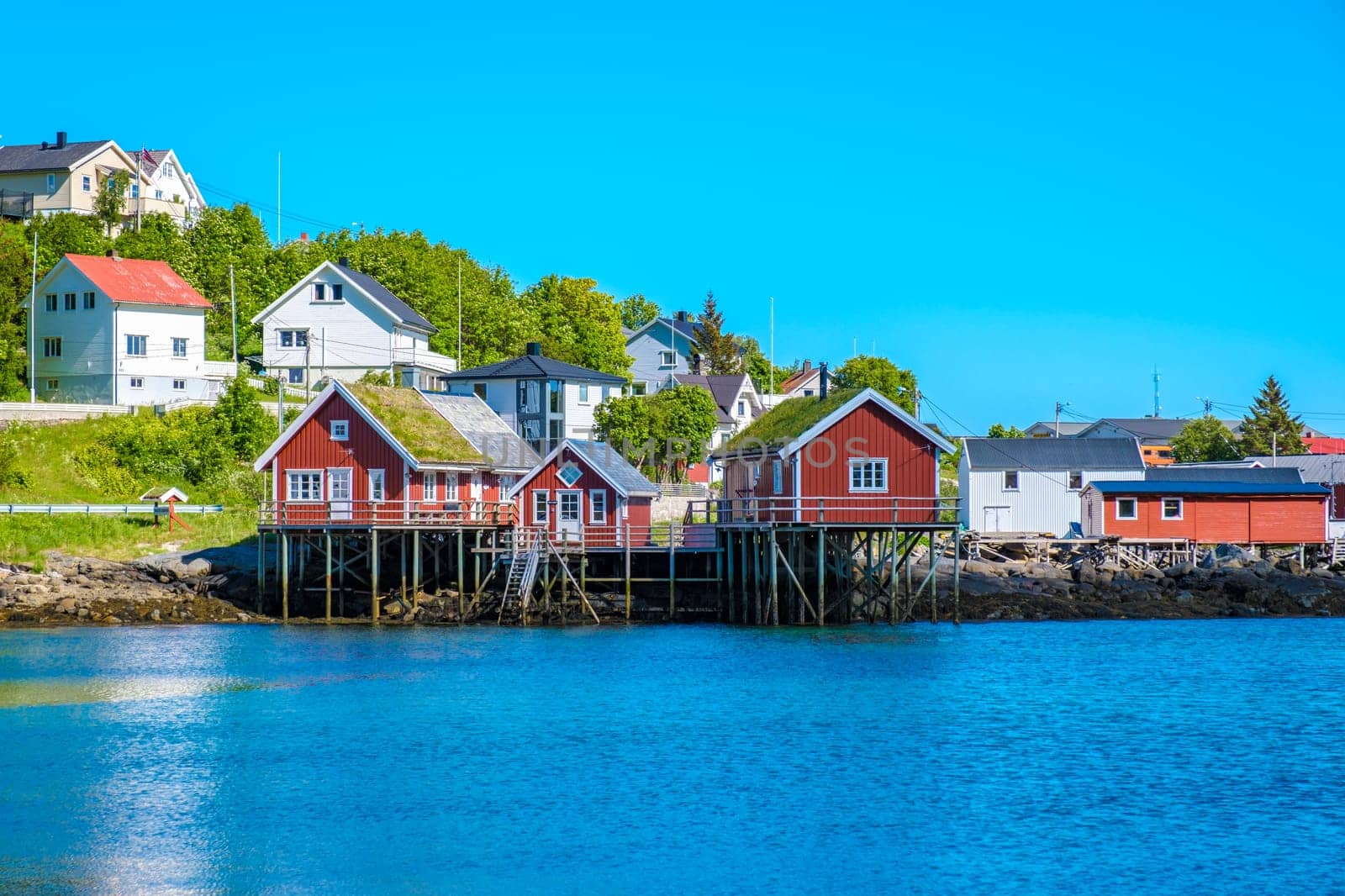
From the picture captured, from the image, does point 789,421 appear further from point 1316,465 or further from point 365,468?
point 1316,465

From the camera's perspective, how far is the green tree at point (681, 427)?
7969cm

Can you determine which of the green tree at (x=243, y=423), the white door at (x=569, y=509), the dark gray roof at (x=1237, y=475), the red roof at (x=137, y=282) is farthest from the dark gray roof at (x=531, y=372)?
the dark gray roof at (x=1237, y=475)

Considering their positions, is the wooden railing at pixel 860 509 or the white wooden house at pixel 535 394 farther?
the white wooden house at pixel 535 394

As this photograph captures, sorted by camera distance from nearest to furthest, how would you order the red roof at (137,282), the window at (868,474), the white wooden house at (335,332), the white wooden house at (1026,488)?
the window at (868,474) < the white wooden house at (1026,488) < the red roof at (137,282) < the white wooden house at (335,332)

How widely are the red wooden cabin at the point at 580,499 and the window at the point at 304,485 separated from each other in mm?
6506

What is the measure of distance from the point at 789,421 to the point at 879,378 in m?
46.7

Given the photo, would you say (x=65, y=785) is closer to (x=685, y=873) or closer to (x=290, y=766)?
(x=290, y=766)

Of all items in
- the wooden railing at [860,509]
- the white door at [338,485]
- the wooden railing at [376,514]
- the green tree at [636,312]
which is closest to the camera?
the wooden railing at [860,509]

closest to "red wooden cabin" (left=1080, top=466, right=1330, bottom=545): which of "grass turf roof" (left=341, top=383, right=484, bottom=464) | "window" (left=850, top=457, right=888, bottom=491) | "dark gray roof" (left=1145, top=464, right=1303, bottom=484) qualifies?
"dark gray roof" (left=1145, top=464, right=1303, bottom=484)

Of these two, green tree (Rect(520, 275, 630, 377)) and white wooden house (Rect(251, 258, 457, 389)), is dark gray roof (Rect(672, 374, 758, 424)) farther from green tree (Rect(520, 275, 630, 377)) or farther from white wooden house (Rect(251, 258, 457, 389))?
white wooden house (Rect(251, 258, 457, 389))

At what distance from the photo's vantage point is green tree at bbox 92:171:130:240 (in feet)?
327

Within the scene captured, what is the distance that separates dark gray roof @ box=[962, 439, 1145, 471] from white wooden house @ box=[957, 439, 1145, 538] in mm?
37

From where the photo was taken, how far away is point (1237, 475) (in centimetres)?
6881

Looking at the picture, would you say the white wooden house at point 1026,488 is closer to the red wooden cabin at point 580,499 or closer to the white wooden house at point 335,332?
the red wooden cabin at point 580,499
